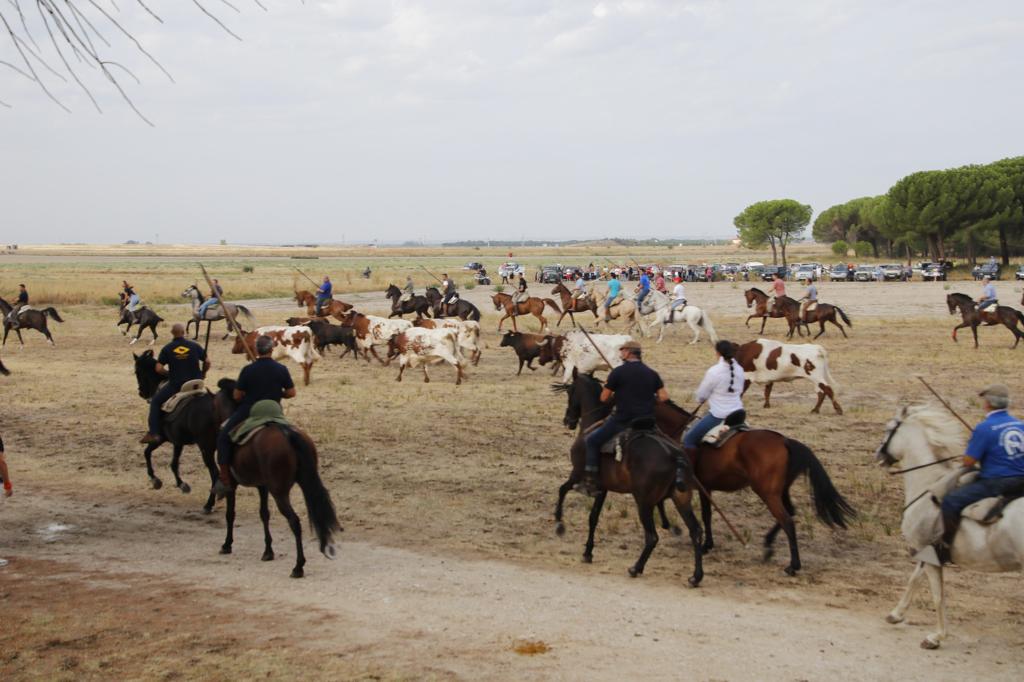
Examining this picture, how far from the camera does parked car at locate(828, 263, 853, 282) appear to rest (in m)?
67.9

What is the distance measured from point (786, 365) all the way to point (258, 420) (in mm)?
11238

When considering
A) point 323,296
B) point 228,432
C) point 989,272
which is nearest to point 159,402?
point 228,432

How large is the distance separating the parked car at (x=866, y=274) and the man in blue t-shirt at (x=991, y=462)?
6338cm

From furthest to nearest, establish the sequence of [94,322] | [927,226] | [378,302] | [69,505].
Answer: [927,226] → [378,302] → [94,322] → [69,505]

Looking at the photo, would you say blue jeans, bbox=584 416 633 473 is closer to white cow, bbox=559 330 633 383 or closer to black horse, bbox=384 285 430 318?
white cow, bbox=559 330 633 383

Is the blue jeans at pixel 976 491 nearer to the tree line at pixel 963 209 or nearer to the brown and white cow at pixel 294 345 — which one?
the brown and white cow at pixel 294 345

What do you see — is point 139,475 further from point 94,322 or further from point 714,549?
point 94,322

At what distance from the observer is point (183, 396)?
38.5 feet

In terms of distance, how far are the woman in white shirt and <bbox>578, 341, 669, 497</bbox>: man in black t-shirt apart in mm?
582

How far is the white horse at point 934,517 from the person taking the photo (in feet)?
23.6

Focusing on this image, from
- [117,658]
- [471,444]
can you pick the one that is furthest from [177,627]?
[471,444]

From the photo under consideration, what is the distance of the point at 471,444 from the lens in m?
15.3

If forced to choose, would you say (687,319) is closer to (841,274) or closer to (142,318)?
(142,318)

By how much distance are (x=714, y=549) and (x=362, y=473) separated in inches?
217
